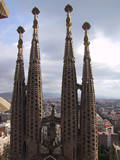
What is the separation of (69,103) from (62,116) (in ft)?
4.65

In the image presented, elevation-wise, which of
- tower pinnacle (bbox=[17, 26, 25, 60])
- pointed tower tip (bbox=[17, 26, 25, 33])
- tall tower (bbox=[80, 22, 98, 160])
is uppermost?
pointed tower tip (bbox=[17, 26, 25, 33])

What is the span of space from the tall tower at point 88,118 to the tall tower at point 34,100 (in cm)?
414

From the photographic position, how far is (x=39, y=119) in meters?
14.6

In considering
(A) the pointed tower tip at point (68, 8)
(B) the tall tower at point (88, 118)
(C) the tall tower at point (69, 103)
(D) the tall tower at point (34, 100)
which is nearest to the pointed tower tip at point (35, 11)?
(D) the tall tower at point (34, 100)

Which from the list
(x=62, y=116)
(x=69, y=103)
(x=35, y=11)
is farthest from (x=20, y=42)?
(x=62, y=116)

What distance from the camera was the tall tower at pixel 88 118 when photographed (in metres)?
13.8

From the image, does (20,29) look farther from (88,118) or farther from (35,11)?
(88,118)

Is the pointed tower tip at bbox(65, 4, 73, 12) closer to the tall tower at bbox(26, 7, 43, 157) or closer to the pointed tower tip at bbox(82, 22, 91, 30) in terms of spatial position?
the pointed tower tip at bbox(82, 22, 91, 30)

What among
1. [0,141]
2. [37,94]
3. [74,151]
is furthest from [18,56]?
[0,141]

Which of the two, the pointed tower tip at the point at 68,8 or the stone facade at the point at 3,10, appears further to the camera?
the pointed tower tip at the point at 68,8

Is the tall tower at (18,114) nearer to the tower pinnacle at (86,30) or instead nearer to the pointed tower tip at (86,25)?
the tower pinnacle at (86,30)

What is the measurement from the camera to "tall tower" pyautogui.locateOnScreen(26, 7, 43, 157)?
14182 millimetres

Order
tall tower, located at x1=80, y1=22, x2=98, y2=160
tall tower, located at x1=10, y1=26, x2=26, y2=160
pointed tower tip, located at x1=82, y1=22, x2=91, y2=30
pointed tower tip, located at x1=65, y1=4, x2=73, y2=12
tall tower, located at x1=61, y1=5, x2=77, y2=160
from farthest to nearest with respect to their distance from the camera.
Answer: pointed tower tip, located at x1=82, y1=22, x2=91, y2=30
pointed tower tip, located at x1=65, y1=4, x2=73, y2=12
tall tower, located at x1=10, y1=26, x2=26, y2=160
tall tower, located at x1=80, y1=22, x2=98, y2=160
tall tower, located at x1=61, y1=5, x2=77, y2=160

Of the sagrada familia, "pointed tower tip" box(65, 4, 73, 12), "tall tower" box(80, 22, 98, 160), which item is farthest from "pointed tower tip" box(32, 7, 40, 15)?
"tall tower" box(80, 22, 98, 160)
